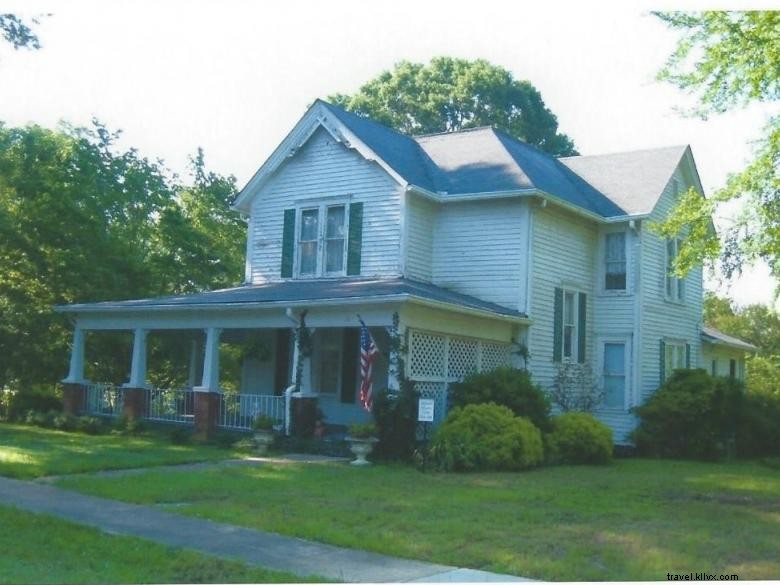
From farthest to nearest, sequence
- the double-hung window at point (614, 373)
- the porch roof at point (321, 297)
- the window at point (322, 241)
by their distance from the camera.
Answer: the double-hung window at point (614, 373), the window at point (322, 241), the porch roof at point (321, 297)

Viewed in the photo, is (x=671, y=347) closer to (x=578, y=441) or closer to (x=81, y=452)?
(x=578, y=441)

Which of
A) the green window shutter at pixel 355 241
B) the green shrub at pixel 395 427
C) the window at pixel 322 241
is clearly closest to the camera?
the green shrub at pixel 395 427

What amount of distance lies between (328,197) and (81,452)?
855cm

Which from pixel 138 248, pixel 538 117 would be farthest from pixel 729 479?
pixel 538 117

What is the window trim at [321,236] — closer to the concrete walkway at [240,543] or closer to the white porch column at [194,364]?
the white porch column at [194,364]

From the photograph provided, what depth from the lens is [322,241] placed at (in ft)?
72.7

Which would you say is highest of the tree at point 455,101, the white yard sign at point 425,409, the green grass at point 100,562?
the tree at point 455,101

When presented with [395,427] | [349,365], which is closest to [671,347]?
[349,365]

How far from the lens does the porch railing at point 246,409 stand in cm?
1995

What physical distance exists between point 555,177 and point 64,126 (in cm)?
2101

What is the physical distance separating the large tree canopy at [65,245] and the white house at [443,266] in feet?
10.9

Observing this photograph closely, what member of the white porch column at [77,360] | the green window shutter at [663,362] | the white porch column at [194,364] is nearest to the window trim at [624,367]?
the green window shutter at [663,362]

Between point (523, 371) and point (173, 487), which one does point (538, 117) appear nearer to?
point (523, 371)

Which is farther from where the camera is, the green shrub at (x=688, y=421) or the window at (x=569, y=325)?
the window at (x=569, y=325)
